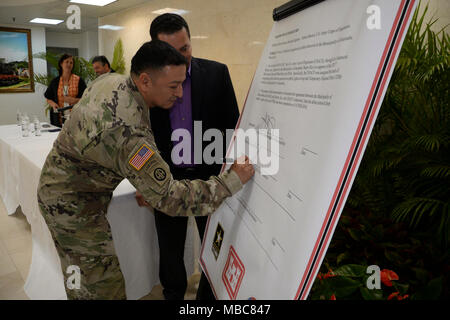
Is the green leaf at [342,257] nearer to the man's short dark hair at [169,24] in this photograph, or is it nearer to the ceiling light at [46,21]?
the man's short dark hair at [169,24]

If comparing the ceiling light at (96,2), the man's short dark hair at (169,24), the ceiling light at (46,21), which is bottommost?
the man's short dark hair at (169,24)

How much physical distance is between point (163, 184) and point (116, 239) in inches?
33.9

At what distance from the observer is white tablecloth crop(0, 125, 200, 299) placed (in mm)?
1651

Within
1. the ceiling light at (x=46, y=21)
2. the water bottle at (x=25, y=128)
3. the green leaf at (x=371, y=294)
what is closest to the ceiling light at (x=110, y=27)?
the ceiling light at (x=46, y=21)

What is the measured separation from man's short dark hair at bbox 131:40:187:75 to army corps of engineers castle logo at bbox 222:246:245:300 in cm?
60

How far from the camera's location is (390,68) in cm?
50

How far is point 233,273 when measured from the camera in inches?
36.2

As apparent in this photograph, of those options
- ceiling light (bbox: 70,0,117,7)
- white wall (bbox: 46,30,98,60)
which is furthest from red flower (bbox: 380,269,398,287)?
white wall (bbox: 46,30,98,60)

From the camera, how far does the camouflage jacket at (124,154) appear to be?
36.2 inches

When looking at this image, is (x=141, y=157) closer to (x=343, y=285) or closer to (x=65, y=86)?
(x=343, y=285)

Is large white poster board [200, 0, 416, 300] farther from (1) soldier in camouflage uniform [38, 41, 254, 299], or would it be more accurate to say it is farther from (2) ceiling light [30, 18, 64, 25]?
(2) ceiling light [30, 18, 64, 25]

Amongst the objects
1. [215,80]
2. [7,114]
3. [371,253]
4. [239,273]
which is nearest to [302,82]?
[239,273]

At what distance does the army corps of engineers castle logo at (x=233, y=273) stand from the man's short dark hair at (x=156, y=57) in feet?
1.98

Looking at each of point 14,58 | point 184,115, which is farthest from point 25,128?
point 14,58
